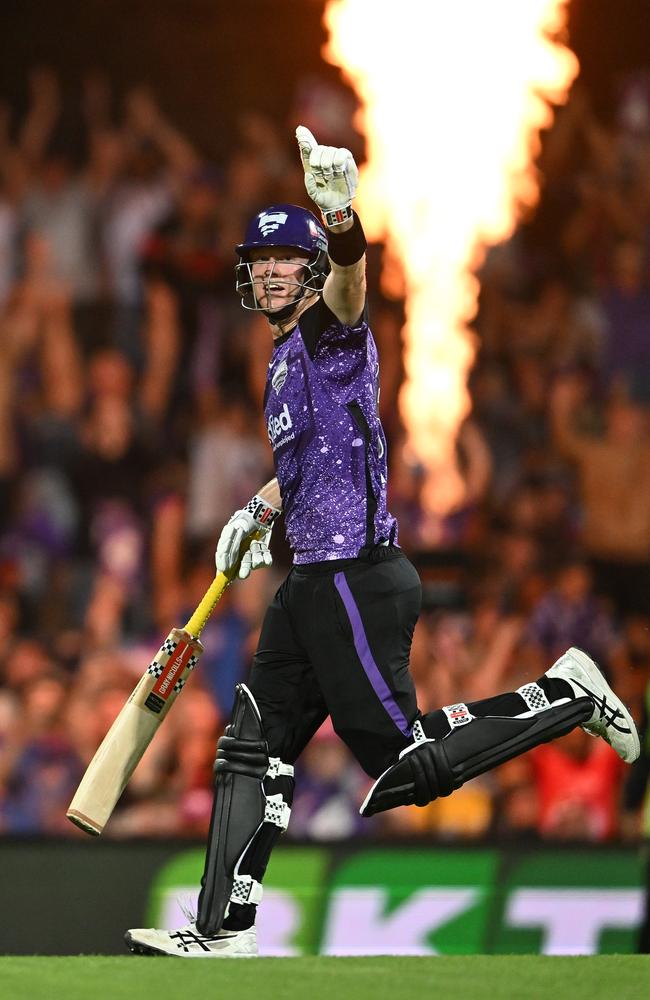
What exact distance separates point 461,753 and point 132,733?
1.02m

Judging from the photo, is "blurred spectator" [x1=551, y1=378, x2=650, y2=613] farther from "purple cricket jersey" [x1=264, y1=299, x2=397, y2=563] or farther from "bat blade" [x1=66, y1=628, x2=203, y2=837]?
"purple cricket jersey" [x1=264, y1=299, x2=397, y2=563]

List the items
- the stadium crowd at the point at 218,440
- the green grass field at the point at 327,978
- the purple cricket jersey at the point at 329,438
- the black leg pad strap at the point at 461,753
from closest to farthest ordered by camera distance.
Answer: the green grass field at the point at 327,978 < the black leg pad strap at the point at 461,753 < the purple cricket jersey at the point at 329,438 < the stadium crowd at the point at 218,440

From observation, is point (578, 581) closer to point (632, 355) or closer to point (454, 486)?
point (454, 486)

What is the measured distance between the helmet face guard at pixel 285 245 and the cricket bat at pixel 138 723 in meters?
0.75

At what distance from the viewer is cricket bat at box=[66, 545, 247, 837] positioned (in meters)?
5.07

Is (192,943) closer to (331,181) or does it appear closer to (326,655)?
(326,655)

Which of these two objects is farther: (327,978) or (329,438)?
(329,438)

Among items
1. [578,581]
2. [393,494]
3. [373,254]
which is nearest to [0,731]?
[393,494]

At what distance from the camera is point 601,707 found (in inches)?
194

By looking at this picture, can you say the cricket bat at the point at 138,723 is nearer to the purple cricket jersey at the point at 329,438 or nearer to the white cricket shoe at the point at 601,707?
the purple cricket jersey at the point at 329,438

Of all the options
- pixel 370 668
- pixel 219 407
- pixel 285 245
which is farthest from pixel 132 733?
pixel 219 407

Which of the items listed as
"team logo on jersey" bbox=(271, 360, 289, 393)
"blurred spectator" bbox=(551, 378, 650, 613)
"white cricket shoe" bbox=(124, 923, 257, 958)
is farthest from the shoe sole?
"blurred spectator" bbox=(551, 378, 650, 613)

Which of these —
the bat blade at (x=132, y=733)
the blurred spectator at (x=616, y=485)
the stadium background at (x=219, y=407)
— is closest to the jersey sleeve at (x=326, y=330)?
the bat blade at (x=132, y=733)

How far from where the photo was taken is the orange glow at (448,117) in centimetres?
1080
